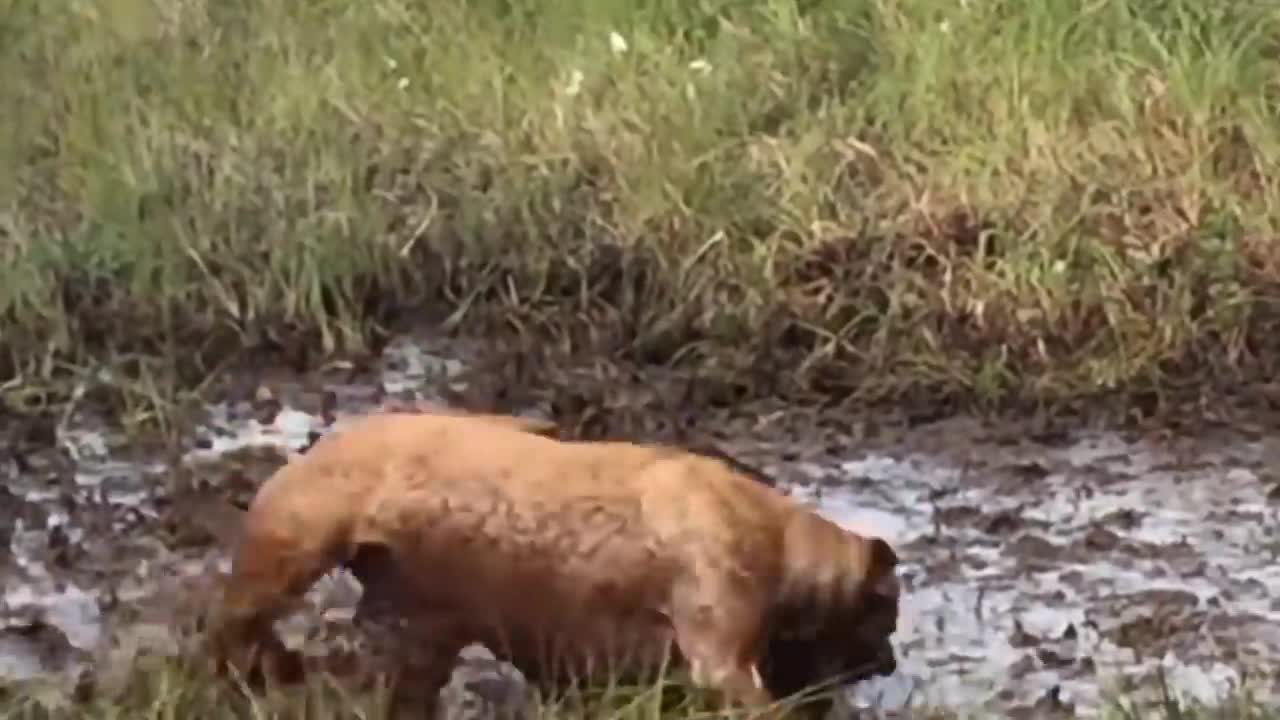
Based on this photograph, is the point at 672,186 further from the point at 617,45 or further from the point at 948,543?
the point at 948,543

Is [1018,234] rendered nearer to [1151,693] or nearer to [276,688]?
[1151,693]

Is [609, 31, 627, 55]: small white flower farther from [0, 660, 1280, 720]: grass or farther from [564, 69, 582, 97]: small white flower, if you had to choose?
[0, 660, 1280, 720]: grass

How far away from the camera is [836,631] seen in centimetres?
115

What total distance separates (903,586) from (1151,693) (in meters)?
0.18

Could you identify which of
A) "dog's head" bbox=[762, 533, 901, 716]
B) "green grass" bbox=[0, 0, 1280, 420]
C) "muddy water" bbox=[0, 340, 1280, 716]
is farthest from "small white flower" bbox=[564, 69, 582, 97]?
"dog's head" bbox=[762, 533, 901, 716]

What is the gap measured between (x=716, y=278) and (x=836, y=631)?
2.52 ft

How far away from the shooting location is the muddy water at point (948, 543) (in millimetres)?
1301

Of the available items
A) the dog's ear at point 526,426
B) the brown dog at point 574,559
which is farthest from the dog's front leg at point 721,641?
the dog's ear at point 526,426

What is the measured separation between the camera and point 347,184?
6.49 ft

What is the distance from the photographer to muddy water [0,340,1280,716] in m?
1.30

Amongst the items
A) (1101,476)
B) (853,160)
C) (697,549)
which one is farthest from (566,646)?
(853,160)

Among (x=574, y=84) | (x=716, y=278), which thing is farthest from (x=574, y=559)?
(x=574, y=84)

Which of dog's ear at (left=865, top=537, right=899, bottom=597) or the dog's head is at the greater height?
dog's ear at (left=865, top=537, right=899, bottom=597)

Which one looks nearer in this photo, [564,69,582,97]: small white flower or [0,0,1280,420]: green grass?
[0,0,1280,420]: green grass
